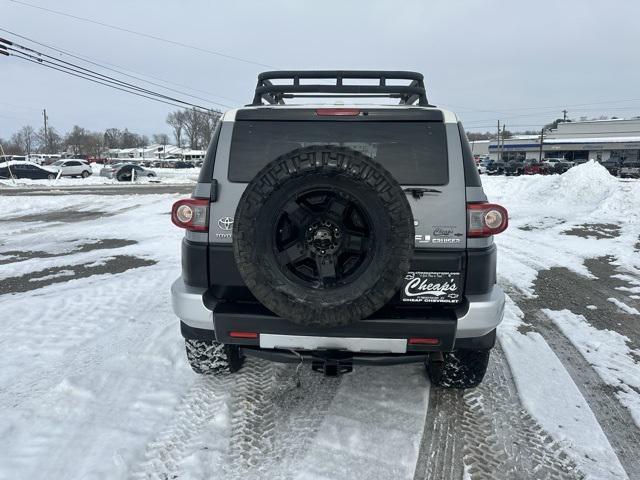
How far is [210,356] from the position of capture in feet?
11.2

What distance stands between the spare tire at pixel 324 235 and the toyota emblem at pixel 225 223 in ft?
1.04

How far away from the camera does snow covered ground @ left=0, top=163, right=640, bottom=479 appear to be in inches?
102

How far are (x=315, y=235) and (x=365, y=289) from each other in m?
0.41

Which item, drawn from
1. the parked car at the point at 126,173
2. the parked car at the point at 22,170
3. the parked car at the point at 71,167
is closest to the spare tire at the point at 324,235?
the parked car at the point at 126,173

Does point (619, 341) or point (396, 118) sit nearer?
point (396, 118)

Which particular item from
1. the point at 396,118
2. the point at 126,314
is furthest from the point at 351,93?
the point at 126,314

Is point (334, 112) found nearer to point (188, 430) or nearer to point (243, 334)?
point (243, 334)

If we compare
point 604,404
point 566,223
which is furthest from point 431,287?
point 566,223

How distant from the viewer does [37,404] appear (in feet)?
10.2

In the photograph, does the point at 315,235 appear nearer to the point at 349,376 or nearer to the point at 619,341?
the point at 349,376

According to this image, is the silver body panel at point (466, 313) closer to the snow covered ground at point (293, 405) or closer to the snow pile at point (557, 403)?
the snow covered ground at point (293, 405)

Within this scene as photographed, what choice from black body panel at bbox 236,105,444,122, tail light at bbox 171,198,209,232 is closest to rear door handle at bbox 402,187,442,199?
black body panel at bbox 236,105,444,122

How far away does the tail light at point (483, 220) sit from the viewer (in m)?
2.78

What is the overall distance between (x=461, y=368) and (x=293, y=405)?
1.21 meters
